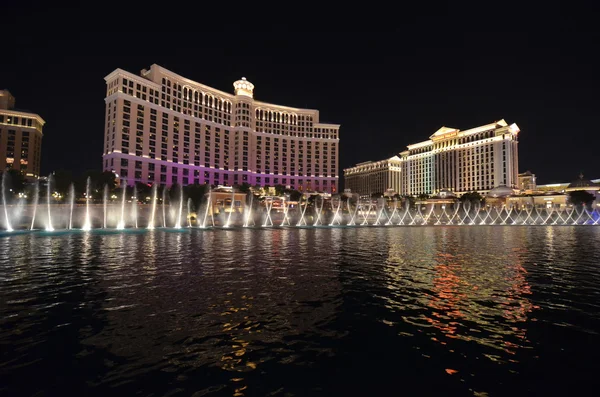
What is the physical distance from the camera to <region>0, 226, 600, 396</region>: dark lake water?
629 cm

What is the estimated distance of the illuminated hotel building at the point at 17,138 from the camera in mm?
140125

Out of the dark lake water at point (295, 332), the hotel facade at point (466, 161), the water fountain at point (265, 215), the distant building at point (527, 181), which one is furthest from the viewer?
the distant building at point (527, 181)

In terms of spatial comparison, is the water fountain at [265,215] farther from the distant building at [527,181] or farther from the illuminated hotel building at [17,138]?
the illuminated hotel building at [17,138]

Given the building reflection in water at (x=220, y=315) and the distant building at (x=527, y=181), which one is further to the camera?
the distant building at (x=527, y=181)

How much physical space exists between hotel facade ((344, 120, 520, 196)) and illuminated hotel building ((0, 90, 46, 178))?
193884 mm

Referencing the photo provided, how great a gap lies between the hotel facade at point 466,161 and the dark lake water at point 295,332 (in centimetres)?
15821

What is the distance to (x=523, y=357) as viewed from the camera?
7.45m

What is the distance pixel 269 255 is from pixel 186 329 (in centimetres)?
1423

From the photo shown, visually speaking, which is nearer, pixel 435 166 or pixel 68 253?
pixel 68 253

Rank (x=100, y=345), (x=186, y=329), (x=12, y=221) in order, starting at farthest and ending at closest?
(x=12, y=221)
(x=186, y=329)
(x=100, y=345)

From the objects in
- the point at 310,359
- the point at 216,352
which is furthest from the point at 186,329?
the point at 310,359

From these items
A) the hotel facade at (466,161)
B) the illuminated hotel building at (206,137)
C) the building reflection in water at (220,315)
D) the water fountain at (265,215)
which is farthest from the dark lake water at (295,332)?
the hotel facade at (466,161)

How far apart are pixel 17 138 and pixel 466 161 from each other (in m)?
212

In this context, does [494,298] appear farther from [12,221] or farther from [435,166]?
[435,166]
